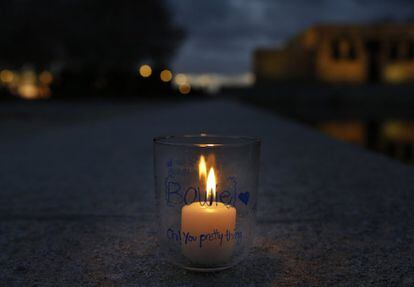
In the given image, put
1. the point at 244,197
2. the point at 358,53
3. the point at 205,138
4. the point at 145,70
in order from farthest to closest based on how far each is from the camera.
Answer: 1. the point at 358,53
2. the point at 145,70
3. the point at 205,138
4. the point at 244,197

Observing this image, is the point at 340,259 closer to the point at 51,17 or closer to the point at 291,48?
the point at 51,17

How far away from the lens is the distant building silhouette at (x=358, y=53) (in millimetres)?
53062

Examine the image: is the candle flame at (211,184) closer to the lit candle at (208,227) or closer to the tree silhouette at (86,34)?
the lit candle at (208,227)

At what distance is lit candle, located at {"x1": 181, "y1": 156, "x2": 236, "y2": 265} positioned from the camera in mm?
1477

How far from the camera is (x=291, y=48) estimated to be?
65312mm

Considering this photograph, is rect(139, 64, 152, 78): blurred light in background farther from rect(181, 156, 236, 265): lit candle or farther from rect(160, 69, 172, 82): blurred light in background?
rect(181, 156, 236, 265): lit candle

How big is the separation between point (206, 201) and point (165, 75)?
4090 centimetres

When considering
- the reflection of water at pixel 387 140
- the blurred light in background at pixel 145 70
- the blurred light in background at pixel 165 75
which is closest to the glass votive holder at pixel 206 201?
the reflection of water at pixel 387 140

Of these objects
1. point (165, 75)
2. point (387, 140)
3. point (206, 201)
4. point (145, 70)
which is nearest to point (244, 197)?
point (206, 201)

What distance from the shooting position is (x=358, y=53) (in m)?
55.1

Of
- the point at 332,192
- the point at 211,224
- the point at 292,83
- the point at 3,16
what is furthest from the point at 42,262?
the point at 292,83

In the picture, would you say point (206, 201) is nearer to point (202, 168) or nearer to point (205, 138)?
point (202, 168)

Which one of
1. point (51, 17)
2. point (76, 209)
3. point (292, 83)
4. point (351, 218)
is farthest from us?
point (292, 83)

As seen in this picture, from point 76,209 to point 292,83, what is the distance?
4079 centimetres
